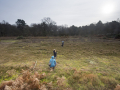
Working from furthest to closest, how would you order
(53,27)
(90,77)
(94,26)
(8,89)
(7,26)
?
1. (53,27)
2. (94,26)
3. (7,26)
4. (90,77)
5. (8,89)

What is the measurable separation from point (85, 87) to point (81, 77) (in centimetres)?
72

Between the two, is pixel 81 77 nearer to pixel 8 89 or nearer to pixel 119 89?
pixel 119 89

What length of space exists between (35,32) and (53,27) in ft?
42.5

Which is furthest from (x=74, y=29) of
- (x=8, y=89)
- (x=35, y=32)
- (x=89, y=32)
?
(x=8, y=89)

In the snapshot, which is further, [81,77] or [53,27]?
[53,27]

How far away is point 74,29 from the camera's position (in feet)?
141

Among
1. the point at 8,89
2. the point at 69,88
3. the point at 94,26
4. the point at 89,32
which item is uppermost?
the point at 94,26

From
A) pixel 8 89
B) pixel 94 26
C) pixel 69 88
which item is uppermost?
pixel 94 26

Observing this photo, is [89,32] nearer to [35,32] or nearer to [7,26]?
[35,32]

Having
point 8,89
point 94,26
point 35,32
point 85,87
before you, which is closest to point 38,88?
point 8,89

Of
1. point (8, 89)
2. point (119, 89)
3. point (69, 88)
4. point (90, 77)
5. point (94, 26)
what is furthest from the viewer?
point (94, 26)

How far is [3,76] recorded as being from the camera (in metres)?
4.04

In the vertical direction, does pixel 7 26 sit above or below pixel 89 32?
above

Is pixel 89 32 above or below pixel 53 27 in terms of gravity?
below
